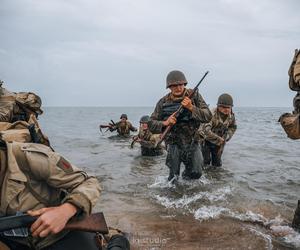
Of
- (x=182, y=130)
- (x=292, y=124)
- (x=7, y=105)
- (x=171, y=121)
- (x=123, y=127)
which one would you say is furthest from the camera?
(x=123, y=127)

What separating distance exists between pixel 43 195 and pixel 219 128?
724cm

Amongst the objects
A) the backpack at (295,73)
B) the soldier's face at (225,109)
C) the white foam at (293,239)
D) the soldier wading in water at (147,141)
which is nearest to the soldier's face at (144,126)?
the soldier wading in water at (147,141)

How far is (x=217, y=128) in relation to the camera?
9664 millimetres

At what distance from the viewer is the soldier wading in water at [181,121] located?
22.6 ft

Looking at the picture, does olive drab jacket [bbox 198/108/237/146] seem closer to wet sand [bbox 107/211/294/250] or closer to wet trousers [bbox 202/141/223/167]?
wet trousers [bbox 202/141/223/167]

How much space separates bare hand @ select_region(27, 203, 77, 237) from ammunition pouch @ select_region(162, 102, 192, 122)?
15.5 ft

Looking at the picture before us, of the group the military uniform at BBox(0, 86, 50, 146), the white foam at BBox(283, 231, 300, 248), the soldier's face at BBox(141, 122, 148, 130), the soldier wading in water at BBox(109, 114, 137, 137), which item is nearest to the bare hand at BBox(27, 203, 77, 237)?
the white foam at BBox(283, 231, 300, 248)

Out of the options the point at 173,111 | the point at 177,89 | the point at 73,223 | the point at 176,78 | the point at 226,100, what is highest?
the point at 176,78

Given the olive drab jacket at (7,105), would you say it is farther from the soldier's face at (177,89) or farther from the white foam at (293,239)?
the white foam at (293,239)

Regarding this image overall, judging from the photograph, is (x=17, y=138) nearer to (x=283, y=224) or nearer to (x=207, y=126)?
Result: (x=283, y=224)

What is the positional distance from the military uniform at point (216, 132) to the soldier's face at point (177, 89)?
7.55 feet

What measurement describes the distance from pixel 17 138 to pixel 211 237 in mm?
2674

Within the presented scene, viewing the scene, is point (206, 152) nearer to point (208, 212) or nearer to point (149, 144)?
point (149, 144)

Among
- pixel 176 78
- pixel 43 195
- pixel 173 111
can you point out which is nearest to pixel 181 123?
pixel 173 111
